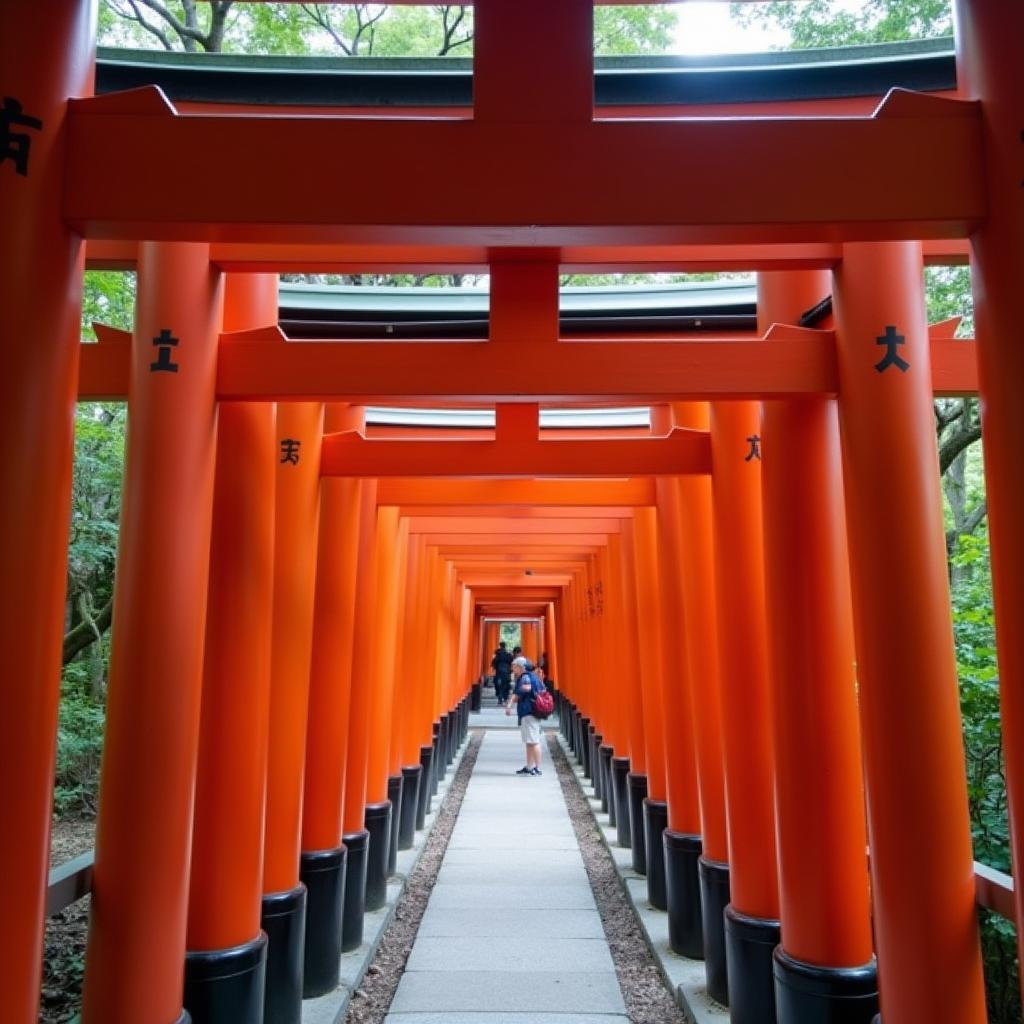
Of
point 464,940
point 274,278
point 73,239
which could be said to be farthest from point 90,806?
point 73,239

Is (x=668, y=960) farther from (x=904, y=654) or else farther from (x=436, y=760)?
(x=436, y=760)

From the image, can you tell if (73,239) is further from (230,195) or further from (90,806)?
(90,806)

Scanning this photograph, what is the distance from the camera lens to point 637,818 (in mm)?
7844

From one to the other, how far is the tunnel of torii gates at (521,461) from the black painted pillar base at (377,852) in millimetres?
918

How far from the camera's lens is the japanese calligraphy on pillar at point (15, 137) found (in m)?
2.16

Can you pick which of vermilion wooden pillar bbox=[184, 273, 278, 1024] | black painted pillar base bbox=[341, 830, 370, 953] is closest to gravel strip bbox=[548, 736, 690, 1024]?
black painted pillar base bbox=[341, 830, 370, 953]

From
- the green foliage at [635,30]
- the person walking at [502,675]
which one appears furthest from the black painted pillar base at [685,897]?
the person walking at [502,675]

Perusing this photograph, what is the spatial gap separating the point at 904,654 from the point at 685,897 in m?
3.32

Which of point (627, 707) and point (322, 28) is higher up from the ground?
point (322, 28)

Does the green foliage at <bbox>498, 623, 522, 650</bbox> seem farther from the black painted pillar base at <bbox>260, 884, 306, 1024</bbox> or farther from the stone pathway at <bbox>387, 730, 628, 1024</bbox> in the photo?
the black painted pillar base at <bbox>260, 884, 306, 1024</bbox>

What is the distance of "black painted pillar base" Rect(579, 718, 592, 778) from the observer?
13.7 m

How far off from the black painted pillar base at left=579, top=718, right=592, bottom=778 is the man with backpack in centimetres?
66

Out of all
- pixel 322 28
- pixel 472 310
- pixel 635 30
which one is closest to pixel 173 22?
pixel 322 28

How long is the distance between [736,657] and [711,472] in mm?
947
